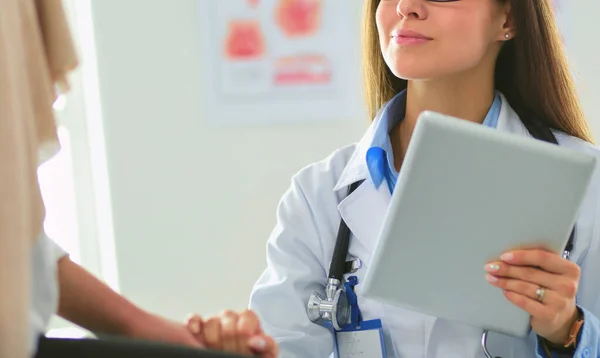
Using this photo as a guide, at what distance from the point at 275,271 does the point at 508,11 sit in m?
0.64

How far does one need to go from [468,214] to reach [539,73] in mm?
494

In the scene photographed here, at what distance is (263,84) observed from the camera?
2395mm

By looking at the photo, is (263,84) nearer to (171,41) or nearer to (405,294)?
(171,41)

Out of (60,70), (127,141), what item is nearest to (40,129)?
(60,70)

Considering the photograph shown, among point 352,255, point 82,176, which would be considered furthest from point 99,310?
point 82,176

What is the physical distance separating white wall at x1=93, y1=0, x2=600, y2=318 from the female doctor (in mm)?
914

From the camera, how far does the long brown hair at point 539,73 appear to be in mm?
1380

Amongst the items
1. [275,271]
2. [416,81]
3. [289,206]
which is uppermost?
[416,81]

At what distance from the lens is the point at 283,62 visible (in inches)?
94.3

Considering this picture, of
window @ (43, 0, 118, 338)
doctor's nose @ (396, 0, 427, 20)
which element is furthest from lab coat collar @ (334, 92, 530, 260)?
window @ (43, 0, 118, 338)

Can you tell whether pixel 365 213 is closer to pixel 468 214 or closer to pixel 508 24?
pixel 468 214

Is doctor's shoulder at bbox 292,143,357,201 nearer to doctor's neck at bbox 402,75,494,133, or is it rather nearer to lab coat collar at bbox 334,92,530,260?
lab coat collar at bbox 334,92,530,260

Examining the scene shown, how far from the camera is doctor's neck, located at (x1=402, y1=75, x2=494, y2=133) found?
1.39m

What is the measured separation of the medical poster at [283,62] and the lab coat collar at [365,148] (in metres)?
0.97
